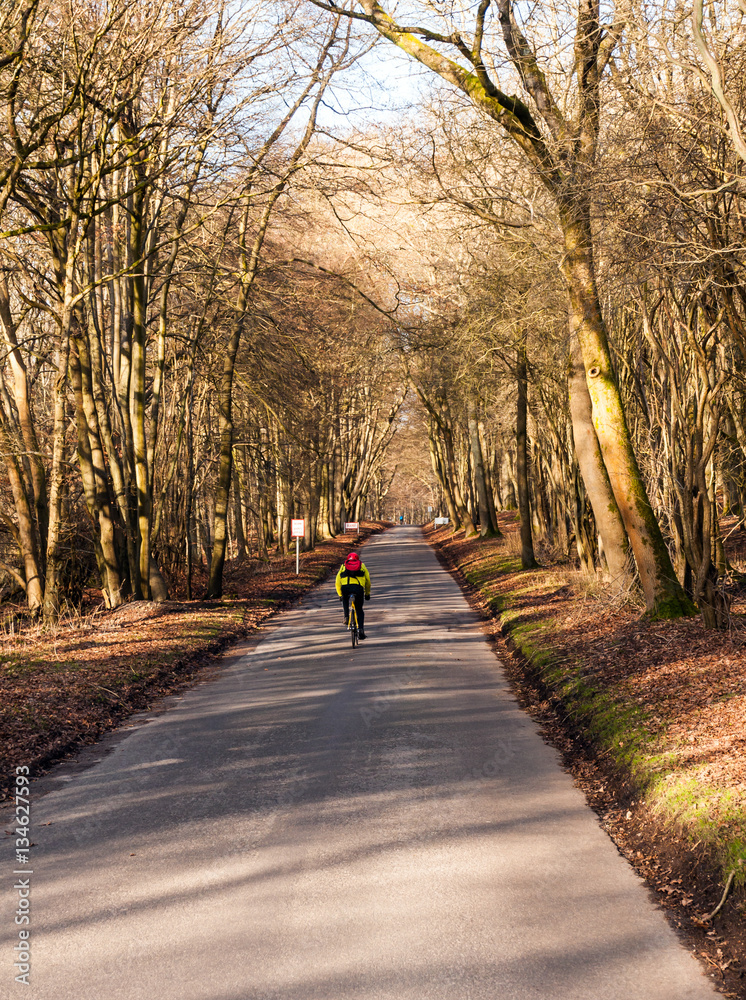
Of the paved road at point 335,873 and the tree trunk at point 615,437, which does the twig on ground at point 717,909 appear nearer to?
the paved road at point 335,873

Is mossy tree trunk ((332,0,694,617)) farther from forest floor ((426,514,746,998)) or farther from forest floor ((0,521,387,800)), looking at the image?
forest floor ((0,521,387,800))

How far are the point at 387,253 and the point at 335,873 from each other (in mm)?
15672

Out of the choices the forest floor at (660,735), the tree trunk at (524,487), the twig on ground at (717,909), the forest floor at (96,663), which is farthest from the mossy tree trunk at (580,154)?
the tree trunk at (524,487)

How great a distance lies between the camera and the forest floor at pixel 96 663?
28.3ft

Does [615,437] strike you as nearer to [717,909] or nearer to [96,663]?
[96,663]

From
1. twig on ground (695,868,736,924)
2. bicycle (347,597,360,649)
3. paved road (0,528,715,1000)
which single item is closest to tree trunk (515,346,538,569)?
bicycle (347,597,360,649)

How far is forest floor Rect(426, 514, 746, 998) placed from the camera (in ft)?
16.3

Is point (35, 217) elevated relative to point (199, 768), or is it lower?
elevated

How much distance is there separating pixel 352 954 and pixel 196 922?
900mm

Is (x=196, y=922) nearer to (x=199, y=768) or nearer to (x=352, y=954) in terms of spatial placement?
(x=352, y=954)

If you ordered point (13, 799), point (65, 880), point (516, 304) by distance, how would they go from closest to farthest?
point (65, 880) → point (13, 799) → point (516, 304)

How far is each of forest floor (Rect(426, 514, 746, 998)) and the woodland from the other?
41.1 inches

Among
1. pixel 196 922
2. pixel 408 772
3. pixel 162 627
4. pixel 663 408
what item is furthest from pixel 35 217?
pixel 196 922

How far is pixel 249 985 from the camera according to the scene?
4004 millimetres
